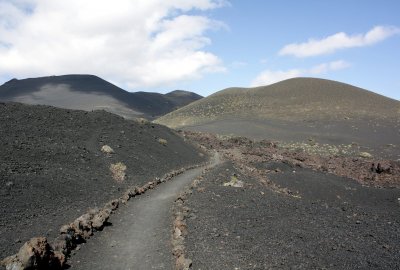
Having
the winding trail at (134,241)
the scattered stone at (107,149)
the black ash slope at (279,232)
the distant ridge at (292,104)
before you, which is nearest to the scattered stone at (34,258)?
the winding trail at (134,241)

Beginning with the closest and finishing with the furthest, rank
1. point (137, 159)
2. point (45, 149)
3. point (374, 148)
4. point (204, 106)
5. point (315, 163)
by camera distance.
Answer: point (45, 149)
point (137, 159)
point (315, 163)
point (374, 148)
point (204, 106)

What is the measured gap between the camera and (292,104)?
88.6m

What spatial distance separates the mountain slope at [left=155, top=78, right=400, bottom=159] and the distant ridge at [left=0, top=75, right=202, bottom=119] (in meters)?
25.6

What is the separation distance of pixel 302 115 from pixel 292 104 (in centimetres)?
978

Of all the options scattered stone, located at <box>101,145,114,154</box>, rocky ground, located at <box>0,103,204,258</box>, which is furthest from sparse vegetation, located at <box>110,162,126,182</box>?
scattered stone, located at <box>101,145,114,154</box>

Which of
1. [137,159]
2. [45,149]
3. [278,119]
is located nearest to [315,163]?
[137,159]

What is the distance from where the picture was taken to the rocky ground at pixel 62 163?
13.4 metres

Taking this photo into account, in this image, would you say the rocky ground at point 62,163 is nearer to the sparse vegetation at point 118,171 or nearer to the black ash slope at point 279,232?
the sparse vegetation at point 118,171

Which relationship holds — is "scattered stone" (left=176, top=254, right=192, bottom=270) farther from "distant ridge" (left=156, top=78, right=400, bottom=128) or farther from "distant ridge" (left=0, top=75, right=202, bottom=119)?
"distant ridge" (left=0, top=75, right=202, bottom=119)

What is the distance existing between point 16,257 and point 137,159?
16.0 m

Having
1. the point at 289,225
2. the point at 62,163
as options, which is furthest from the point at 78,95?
the point at 289,225

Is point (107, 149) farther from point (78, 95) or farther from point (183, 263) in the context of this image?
point (78, 95)

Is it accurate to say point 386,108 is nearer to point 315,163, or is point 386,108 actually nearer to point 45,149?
point 315,163

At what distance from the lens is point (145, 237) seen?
499 inches
